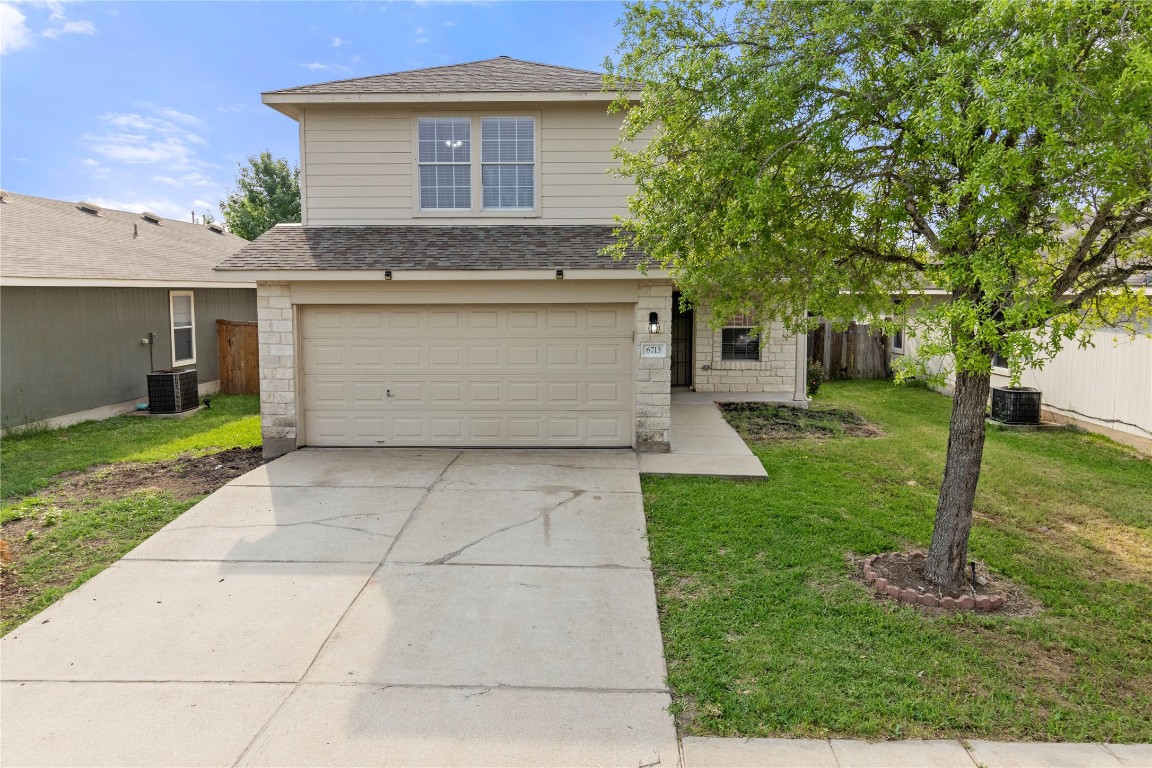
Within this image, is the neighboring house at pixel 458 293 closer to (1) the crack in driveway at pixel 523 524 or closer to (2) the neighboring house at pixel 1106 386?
(1) the crack in driveway at pixel 523 524

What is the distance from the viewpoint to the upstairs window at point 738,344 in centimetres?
1509

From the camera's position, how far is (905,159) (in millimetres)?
5211

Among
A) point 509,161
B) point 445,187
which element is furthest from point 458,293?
point 509,161

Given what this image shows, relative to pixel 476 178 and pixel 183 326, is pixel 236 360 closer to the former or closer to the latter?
pixel 183 326

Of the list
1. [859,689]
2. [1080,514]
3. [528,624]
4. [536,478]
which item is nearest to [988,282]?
[859,689]

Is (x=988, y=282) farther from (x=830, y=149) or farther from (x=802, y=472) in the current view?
(x=802, y=472)

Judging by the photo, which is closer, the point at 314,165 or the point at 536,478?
the point at 536,478

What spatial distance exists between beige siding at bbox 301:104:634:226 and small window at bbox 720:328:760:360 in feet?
18.3

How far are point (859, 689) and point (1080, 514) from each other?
5.25 metres

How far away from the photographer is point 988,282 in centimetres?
414

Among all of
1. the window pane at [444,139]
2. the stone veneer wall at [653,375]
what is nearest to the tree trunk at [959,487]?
the stone veneer wall at [653,375]

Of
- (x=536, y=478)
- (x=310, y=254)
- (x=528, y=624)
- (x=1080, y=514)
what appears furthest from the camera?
(x=310, y=254)

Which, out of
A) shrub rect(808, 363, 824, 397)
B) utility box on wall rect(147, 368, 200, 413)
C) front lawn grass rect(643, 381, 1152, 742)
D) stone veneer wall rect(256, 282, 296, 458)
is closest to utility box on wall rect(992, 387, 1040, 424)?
front lawn grass rect(643, 381, 1152, 742)

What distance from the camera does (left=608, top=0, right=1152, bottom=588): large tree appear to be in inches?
159
